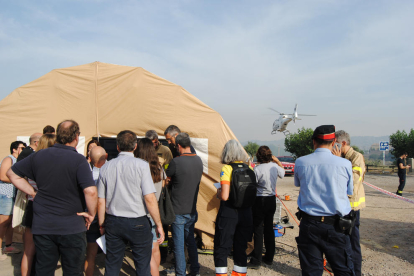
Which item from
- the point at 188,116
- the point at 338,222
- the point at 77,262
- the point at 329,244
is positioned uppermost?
the point at 188,116

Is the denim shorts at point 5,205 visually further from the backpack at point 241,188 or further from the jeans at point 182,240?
the backpack at point 241,188

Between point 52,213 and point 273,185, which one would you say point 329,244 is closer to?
point 273,185

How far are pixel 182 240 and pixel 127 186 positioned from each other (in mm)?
1350

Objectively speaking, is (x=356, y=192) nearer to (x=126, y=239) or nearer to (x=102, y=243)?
(x=126, y=239)

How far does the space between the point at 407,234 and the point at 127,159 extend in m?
6.73

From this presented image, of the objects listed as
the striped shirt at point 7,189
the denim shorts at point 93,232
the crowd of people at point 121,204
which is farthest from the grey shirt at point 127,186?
the striped shirt at point 7,189

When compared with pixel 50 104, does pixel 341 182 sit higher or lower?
lower

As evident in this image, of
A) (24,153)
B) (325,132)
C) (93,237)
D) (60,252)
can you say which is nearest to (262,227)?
(325,132)

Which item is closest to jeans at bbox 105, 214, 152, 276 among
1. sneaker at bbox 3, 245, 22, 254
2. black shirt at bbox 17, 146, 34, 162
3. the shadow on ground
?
black shirt at bbox 17, 146, 34, 162

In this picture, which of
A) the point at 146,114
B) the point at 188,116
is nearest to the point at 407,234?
the point at 188,116

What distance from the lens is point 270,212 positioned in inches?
186

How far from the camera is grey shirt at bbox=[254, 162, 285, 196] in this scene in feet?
15.4

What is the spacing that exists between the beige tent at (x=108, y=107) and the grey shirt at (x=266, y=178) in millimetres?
1174

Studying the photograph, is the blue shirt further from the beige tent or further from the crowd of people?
the beige tent
